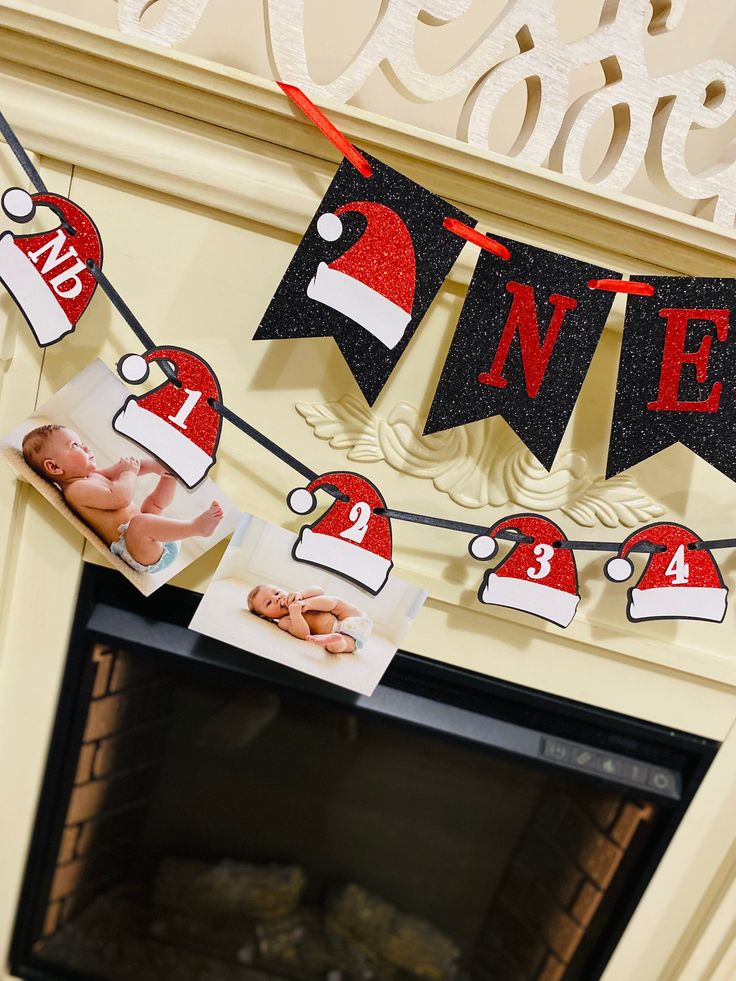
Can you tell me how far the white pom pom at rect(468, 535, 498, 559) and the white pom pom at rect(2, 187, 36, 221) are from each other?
49cm

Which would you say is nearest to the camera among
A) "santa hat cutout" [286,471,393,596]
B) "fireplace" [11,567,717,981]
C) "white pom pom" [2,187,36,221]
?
"white pom pom" [2,187,36,221]

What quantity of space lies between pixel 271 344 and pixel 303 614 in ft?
0.91

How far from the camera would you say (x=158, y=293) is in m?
0.71

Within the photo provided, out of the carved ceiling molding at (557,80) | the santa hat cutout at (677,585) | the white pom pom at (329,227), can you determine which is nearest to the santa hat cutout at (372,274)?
the white pom pom at (329,227)

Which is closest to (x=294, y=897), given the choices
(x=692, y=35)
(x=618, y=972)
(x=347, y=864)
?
(x=347, y=864)

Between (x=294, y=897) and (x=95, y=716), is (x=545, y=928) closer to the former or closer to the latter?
(x=294, y=897)

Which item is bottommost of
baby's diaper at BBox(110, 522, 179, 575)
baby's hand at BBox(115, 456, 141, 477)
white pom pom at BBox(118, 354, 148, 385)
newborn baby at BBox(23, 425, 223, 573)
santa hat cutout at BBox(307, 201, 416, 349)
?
baby's diaper at BBox(110, 522, 179, 575)

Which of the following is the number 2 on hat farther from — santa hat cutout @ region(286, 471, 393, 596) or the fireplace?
the fireplace

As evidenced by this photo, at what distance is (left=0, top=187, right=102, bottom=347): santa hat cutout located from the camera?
0.65m

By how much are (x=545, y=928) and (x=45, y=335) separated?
0.95 meters

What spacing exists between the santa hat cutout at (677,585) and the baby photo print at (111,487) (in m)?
0.41

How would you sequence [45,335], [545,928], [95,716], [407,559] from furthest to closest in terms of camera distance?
[545,928] < [95,716] < [407,559] < [45,335]

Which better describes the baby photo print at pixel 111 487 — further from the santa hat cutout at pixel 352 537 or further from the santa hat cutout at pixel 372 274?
the santa hat cutout at pixel 372 274

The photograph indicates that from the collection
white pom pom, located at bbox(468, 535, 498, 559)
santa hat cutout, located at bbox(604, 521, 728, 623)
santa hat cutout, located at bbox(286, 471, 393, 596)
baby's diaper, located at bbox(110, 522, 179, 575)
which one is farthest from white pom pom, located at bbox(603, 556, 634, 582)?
baby's diaper, located at bbox(110, 522, 179, 575)
